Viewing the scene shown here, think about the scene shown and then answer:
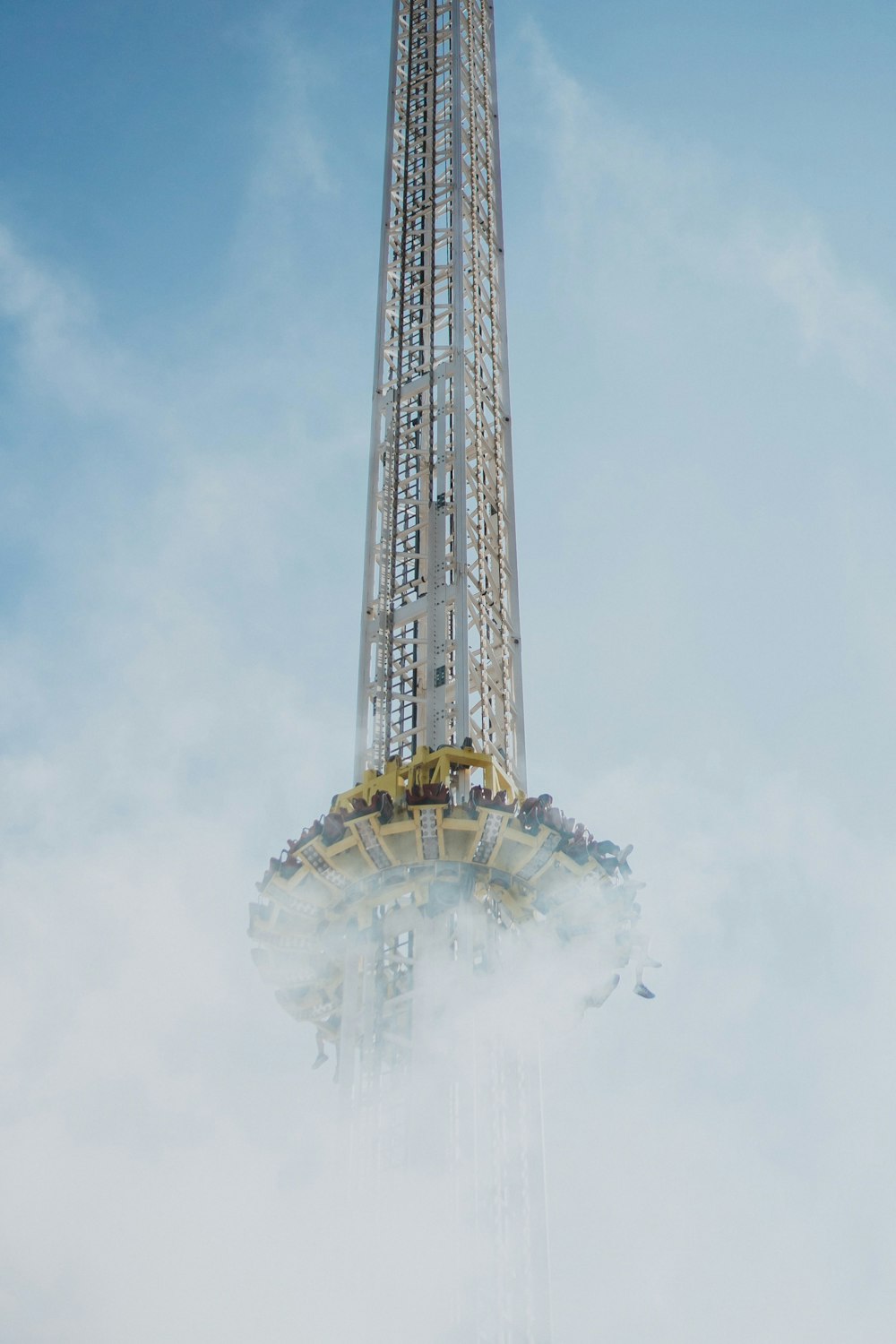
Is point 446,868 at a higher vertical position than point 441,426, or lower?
lower

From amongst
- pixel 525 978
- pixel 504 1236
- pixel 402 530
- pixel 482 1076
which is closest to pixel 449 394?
pixel 402 530

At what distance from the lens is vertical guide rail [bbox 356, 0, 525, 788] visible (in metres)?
35.0

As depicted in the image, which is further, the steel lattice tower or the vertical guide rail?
the vertical guide rail

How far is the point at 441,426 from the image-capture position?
40125 millimetres

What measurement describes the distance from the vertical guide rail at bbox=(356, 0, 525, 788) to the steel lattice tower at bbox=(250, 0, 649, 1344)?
9 centimetres

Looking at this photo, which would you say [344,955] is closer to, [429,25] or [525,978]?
[525,978]

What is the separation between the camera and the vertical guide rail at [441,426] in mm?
35000

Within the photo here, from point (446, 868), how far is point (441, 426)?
15.7 metres

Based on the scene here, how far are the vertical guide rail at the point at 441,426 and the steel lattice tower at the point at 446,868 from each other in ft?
0.29

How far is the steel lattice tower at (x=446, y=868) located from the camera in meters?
27.1

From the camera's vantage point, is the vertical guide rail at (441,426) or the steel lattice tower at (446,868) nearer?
the steel lattice tower at (446,868)

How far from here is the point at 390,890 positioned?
30.3m

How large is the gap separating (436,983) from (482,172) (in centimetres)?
3124

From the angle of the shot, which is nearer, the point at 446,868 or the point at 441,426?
the point at 446,868
